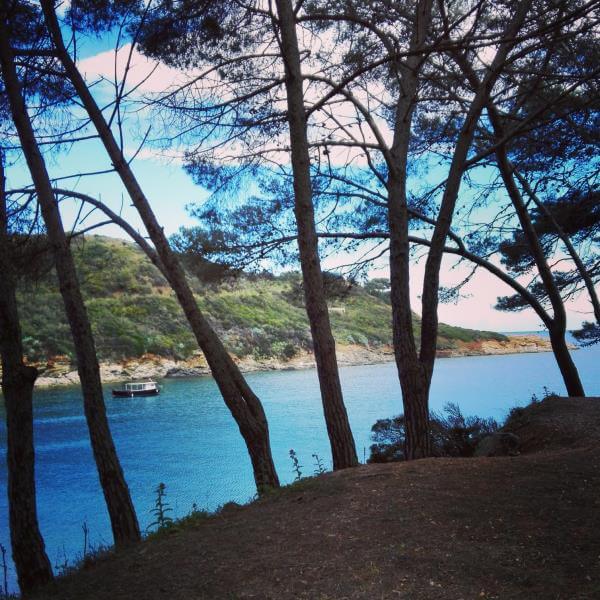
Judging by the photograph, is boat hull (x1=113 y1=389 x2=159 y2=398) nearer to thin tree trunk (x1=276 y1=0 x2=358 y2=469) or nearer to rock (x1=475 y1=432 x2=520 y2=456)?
rock (x1=475 y1=432 x2=520 y2=456)

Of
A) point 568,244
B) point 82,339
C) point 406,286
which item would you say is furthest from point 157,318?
point 82,339

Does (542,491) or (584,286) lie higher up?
(584,286)

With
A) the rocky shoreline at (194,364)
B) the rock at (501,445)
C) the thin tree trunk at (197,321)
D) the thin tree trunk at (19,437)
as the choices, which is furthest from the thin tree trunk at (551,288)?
the rocky shoreline at (194,364)

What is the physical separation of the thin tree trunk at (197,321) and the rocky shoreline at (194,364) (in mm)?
14022

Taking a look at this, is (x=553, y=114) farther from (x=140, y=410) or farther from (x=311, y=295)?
(x=140, y=410)

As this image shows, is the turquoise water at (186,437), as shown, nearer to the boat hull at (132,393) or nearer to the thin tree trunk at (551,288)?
the boat hull at (132,393)

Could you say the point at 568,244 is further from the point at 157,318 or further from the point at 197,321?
the point at 157,318

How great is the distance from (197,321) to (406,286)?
1827mm

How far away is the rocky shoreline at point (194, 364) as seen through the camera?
2523 cm

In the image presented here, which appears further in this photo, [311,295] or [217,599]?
[311,295]

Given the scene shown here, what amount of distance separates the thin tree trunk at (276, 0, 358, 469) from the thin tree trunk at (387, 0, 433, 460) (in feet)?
1.95

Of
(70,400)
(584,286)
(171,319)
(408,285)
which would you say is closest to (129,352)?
(171,319)

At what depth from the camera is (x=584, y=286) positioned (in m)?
9.55

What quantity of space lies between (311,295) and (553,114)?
4353mm
